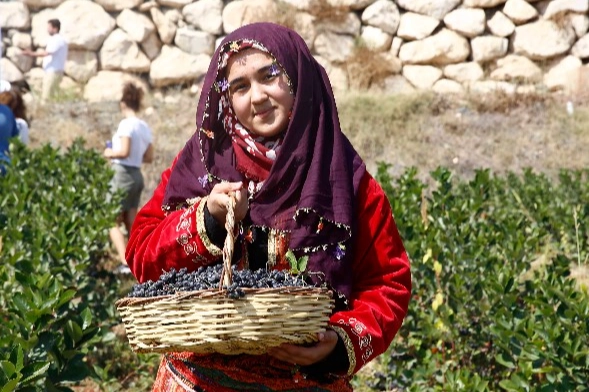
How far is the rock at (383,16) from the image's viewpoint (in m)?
16.0

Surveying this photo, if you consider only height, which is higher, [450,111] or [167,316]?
[167,316]

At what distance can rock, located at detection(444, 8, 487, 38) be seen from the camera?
51.5ft

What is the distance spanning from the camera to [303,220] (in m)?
2.12

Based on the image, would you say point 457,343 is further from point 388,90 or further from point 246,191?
point 388,90

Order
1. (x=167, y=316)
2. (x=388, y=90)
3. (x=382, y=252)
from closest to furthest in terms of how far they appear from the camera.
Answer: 1. (x=167, y=316)
2. (x=382, y=252)
3. (x=388, y=90)

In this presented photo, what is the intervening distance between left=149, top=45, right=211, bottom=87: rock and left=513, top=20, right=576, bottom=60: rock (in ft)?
15.7

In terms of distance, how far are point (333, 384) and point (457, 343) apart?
8.07 feet

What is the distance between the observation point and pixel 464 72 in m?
15.6

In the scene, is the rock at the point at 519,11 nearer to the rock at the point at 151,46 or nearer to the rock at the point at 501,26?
the rock at the point at 501,26

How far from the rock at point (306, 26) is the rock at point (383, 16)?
2.69ft

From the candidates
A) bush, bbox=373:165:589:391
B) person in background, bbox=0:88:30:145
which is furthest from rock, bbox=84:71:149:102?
bush, bbox=373:165:589:391

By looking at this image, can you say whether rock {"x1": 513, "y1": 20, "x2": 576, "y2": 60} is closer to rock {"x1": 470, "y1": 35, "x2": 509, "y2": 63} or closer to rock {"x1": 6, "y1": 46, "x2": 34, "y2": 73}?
rock {"x1": 470, "y1": 35, "x2": 509, "y2": 63}

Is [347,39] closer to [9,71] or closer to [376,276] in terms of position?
[9,71]

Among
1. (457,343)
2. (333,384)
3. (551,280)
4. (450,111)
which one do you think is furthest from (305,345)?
(450,111)
